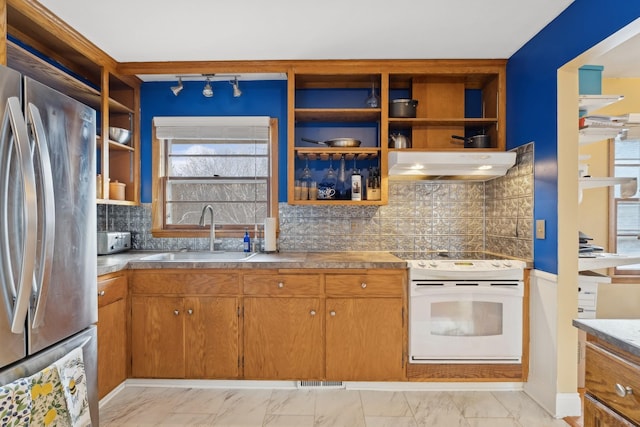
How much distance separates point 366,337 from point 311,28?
6.78 ft

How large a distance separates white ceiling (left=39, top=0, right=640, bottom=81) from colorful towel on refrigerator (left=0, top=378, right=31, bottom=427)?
1.96 m

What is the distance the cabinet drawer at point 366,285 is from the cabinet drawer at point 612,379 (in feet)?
4.57

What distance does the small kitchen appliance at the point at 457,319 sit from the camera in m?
2.52

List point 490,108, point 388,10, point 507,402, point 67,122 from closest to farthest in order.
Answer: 1. point 67,122
2. point 388,10
3. point 507,402
4. point 490,108

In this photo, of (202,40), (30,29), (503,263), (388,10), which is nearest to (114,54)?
(30,29)

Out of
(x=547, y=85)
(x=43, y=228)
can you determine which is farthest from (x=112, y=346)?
(x=547, y=85)

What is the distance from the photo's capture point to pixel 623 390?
3.34 feet

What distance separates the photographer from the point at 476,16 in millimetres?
2219

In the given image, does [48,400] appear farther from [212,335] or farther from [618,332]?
[618,332]

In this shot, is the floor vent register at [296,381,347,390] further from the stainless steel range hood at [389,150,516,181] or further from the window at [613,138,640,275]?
the window at [613,138,640,275]

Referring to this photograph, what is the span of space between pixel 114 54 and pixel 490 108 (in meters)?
2.95

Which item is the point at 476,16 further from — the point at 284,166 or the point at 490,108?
the point at 284,166

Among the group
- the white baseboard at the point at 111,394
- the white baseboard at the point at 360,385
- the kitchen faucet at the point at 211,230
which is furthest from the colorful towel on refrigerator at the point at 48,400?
the kitchen faucet at the point at 211,230

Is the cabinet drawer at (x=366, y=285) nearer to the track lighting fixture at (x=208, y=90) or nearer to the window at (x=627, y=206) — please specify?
the track lighting fixture at (x=208, y=90)
